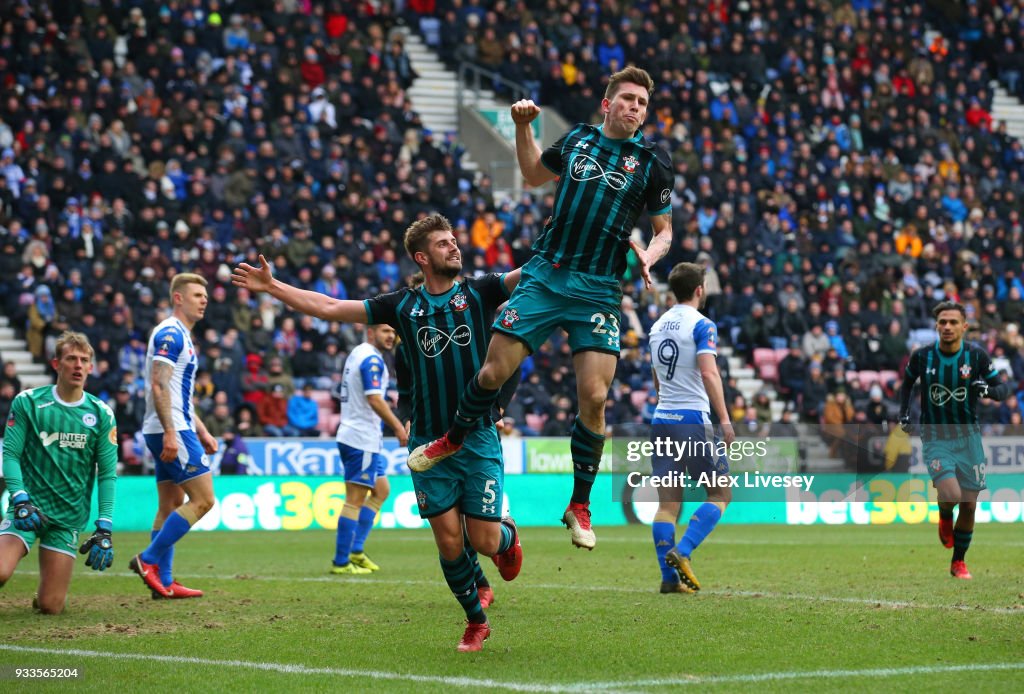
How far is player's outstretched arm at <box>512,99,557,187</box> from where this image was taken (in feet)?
26.1

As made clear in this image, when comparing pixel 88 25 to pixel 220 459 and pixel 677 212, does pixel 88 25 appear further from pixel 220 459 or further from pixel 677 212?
pixel 677 212

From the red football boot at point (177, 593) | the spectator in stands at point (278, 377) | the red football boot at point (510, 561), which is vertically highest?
the spectator in stands at point (278, 377)

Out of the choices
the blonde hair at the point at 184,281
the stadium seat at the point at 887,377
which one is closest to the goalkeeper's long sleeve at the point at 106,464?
the blonde hair at the point at 184,281

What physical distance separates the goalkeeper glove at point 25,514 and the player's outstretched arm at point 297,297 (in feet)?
8.49

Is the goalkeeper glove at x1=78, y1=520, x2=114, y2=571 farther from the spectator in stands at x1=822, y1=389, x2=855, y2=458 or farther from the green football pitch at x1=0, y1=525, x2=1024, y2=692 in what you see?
the spectator in stands at x1=822, y1=389, x2=855, y2=458

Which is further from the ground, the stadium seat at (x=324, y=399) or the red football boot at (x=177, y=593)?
the stadium seat at (x=324, y=399)

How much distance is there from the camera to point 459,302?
8.03m

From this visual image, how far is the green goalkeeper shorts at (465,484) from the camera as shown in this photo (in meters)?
7.82

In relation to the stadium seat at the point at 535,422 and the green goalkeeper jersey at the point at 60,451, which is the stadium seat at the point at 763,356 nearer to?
the stadium seat at the point at 535,422

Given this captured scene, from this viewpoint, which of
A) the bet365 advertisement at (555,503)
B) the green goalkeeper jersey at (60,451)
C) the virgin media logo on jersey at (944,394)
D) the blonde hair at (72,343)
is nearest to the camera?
the blonde hair at (72,343)

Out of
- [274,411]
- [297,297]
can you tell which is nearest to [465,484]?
[297,297]

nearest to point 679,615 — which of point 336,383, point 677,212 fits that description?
point 336,383

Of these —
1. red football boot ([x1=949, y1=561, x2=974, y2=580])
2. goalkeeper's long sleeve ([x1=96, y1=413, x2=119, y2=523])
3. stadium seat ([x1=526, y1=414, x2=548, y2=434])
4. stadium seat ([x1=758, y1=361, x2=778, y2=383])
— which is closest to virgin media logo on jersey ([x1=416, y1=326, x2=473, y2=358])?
goalkeeper's long sleeve ([x1=96, y1=413, x2=119, y2=523])

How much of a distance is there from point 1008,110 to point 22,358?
27538mm
